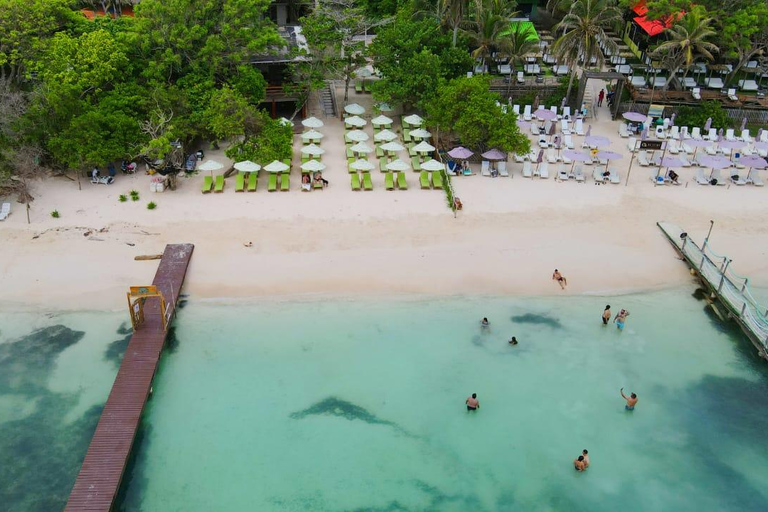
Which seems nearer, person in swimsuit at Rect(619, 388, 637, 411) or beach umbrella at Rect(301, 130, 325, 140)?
person in swimsuit at Rect(619, 388, 637, 411)

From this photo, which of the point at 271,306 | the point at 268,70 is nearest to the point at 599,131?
the point at 268,70

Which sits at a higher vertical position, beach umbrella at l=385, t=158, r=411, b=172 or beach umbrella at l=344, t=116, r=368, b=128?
beach umbrella at l=344, t=116, r=368, b=128

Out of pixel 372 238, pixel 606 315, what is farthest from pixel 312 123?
pixel 606 315

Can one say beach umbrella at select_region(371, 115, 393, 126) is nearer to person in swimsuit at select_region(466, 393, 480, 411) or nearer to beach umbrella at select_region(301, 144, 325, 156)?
beach umbrella at select_region(301, 144, 325, 156)

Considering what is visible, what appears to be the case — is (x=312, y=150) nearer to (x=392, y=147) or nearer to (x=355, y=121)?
(x=392, y=147)

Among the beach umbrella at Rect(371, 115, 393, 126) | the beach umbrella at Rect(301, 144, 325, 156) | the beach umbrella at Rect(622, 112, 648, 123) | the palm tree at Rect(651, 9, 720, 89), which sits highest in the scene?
the palm tree at Rect(651, 9, 720, 89)

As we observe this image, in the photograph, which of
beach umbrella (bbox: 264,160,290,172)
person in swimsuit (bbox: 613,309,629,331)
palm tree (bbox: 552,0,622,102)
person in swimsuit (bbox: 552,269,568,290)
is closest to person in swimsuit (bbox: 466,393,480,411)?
person in swimsuit (bbox: 613,309,629,331)

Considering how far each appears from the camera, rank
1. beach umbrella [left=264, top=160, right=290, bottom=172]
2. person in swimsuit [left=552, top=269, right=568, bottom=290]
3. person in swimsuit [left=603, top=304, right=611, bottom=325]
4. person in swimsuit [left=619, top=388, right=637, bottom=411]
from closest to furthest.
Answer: person in swimsuit [left=619, top=388, right=637, bottom=411] < person in swimsuit [left=603, top=304, right=611, bottom=325] < person in swimsuit [left=552, top=269, right=568, bottom=290] < beach umbrella [left=264, top=160, right=290, bottom=172]
